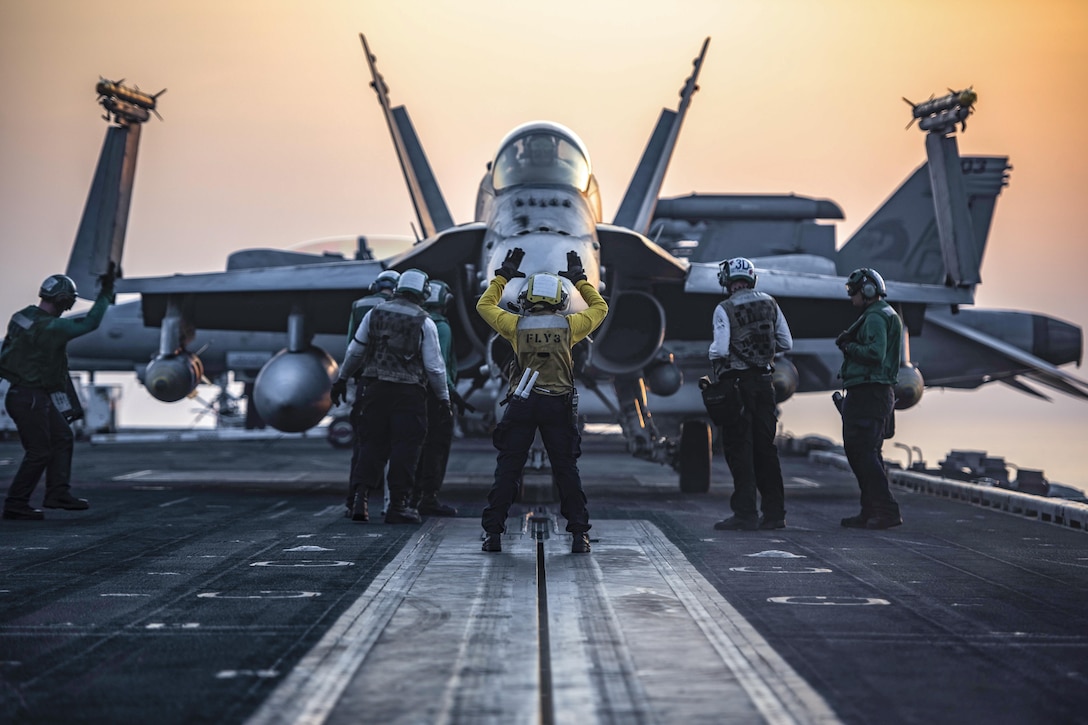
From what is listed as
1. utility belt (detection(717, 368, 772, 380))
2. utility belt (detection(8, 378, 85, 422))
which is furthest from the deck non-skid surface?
utility belt (detection(8, 378, 85, 422))

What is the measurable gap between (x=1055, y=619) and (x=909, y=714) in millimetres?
2182

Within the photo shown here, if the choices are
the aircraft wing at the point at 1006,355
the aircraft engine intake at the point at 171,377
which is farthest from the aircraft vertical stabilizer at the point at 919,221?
the aircraft engine intake at the point at 171,377

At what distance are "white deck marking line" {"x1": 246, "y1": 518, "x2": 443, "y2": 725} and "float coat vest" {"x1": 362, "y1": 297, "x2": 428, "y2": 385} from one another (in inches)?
132

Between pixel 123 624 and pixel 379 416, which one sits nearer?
pixel 123 624

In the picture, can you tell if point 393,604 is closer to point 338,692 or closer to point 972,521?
point 338,692

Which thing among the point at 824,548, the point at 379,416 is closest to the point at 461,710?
the point at 824,548

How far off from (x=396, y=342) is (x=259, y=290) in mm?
6176

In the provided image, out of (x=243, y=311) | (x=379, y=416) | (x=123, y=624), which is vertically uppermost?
(x=243, y=311)

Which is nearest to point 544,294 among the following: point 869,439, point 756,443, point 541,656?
point 756,443

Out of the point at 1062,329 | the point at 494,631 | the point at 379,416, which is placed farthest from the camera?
the point at 1062,329

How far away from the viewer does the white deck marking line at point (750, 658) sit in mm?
3910

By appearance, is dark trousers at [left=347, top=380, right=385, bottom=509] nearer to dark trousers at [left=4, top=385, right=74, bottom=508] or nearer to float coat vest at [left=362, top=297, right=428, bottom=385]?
float coat vest at [left=362, top=297, right=428, bottom=385]

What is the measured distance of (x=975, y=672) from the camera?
4535mm

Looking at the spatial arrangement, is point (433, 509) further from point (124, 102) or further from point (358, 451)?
point (124, 102)
